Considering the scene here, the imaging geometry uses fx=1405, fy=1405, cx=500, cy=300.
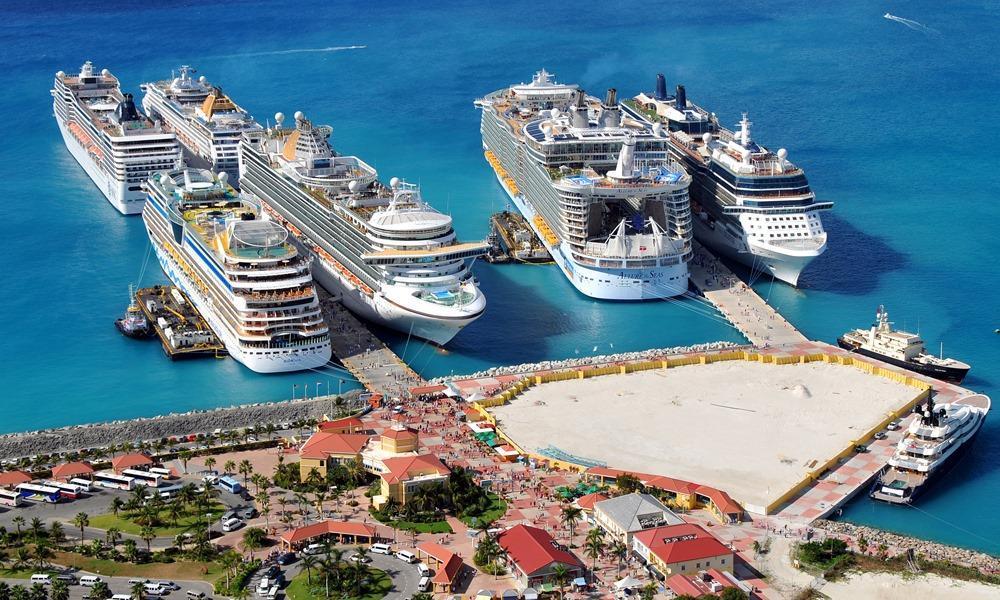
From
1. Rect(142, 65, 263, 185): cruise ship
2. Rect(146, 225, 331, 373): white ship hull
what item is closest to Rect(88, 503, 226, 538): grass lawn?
Rect(146, 225, 331, 373): white ship hull

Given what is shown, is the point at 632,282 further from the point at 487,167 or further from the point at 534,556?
the point at 534,556

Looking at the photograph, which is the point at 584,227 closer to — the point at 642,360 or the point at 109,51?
the point at 642,360

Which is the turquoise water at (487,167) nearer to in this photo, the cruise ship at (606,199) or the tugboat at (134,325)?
the tugboat at (134,325)

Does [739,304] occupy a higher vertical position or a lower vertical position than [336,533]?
higher

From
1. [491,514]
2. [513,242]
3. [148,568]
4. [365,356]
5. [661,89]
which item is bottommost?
[365,356]

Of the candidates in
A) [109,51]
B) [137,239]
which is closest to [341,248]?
[137,239]

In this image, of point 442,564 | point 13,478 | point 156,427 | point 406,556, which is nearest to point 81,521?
point 13,478
